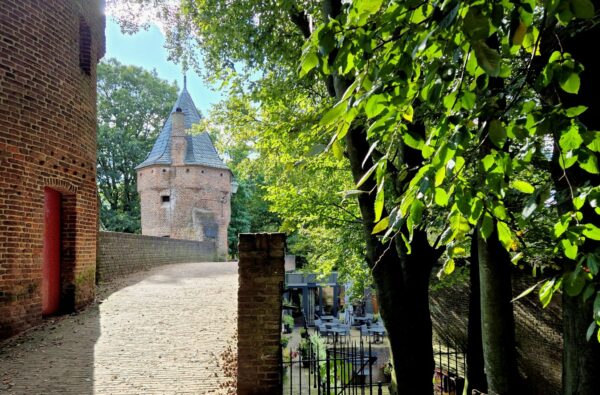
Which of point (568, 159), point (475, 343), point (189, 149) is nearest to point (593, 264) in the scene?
point (568, 159)

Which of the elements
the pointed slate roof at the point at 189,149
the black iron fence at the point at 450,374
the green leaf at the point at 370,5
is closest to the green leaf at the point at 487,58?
the green leaf at the point at 370,5

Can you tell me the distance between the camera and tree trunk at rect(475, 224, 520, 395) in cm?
346

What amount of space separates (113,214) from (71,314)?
26961mm

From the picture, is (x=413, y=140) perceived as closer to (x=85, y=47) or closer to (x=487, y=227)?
(x=487, y=227)

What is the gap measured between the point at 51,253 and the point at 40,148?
219 centimetres

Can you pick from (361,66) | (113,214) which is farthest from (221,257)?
(361,66)

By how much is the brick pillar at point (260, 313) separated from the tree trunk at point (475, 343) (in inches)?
175

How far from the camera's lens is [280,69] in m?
8.23

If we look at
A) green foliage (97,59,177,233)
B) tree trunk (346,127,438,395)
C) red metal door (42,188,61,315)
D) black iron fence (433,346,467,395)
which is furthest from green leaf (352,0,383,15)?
green foliage (97,59,177,233)

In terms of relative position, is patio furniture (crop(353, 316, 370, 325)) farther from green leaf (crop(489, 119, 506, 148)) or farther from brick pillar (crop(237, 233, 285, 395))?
green leaf (crop(489, 119, 506, 148))

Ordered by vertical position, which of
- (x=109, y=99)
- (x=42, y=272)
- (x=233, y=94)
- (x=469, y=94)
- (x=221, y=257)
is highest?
(x=109, y=99)

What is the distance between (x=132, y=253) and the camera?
47.9ft

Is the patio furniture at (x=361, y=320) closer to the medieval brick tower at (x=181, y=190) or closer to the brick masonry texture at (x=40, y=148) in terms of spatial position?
the medieval brick tower at (x=181, y=190)

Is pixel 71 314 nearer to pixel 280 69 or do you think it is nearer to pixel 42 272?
pixel 42 272
